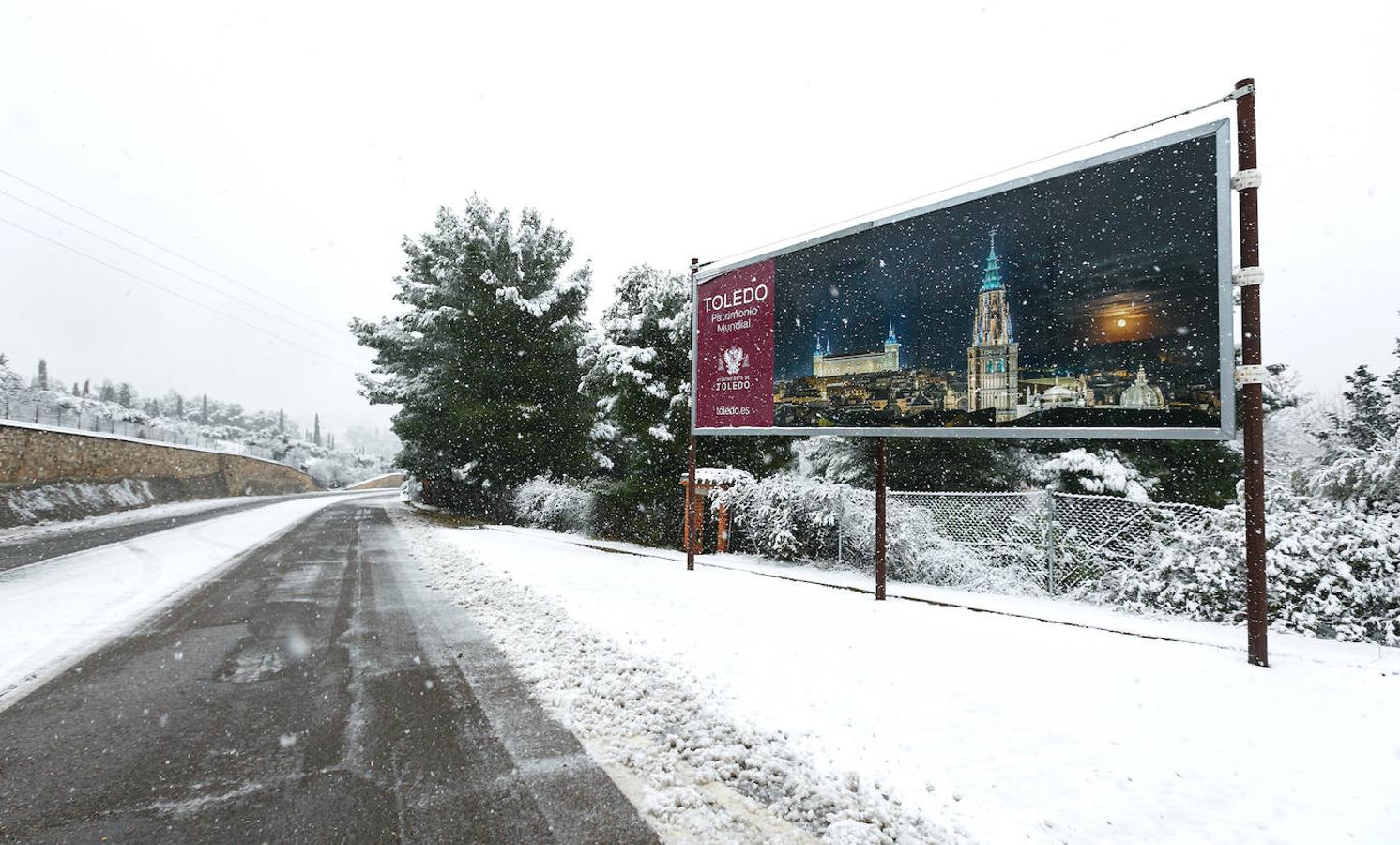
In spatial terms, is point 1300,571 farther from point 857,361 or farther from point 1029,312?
point 857,361

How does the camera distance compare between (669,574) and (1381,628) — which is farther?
(669,574)

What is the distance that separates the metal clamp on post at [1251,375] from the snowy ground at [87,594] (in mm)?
9336

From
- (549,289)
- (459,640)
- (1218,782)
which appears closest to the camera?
(1218,782)

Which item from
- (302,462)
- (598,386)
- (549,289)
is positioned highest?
(549,289)

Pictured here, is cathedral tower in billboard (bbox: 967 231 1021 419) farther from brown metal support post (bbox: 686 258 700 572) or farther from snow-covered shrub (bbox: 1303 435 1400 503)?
brown metal support post (bbox: 686 258 700 572)

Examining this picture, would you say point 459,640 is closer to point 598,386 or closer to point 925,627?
point 925,627

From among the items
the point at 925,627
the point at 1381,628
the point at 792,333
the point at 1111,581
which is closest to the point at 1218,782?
the point at 925,627

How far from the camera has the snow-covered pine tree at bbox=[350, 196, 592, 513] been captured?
68.0ft

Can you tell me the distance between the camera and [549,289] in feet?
72.8

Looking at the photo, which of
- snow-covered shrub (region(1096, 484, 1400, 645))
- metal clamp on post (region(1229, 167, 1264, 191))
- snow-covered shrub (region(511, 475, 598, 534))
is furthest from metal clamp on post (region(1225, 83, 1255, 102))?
snow-covered shrub (region(511, 475, 598, 534))

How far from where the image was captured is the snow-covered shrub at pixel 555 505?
A: 15.8 m

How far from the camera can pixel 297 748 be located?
337cm

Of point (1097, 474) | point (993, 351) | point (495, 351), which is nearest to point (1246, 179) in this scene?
point (993, 351)

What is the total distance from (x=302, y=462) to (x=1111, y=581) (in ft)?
232
